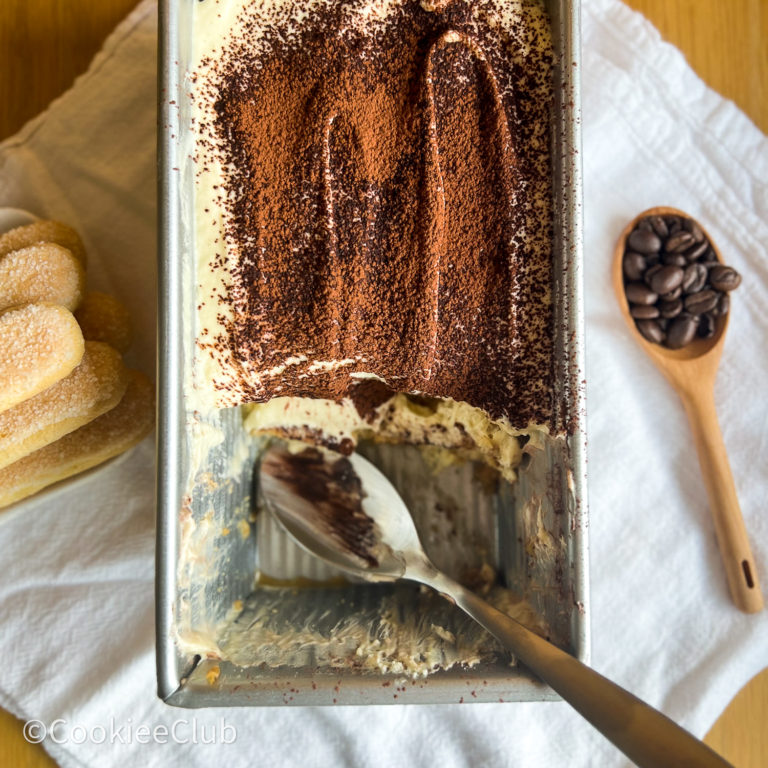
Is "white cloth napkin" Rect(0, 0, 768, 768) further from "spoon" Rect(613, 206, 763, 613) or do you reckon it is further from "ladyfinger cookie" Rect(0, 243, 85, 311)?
"ladyfinger cookie" Rect(0, 243, 85, 311)

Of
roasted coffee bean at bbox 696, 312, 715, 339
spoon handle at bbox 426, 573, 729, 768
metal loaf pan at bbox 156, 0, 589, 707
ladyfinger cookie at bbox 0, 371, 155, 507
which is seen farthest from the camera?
roasted coffee bean at bbox 696, 312, 715, 339

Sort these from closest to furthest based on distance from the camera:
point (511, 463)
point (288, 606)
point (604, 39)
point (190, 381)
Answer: point (190, 381) < point (511, 463) < point (288, 606) < point (604, 39)

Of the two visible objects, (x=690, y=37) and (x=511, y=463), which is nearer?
(x=511, y=463)

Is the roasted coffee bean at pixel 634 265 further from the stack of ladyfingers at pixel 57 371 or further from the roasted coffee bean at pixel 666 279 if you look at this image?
the stack of ladyfingers at pixel 57 371

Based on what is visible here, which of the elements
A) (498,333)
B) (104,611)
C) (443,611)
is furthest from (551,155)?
(104,611)

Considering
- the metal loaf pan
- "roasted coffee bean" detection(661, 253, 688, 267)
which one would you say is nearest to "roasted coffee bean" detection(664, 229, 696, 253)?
"roasted coffee bean" detection(661, 253, 688, 267)

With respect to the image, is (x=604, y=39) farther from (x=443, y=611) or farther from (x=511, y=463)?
(x=443, y=611)

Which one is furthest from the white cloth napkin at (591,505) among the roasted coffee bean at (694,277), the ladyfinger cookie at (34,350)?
the ladyfinger cookie at (34,350)
